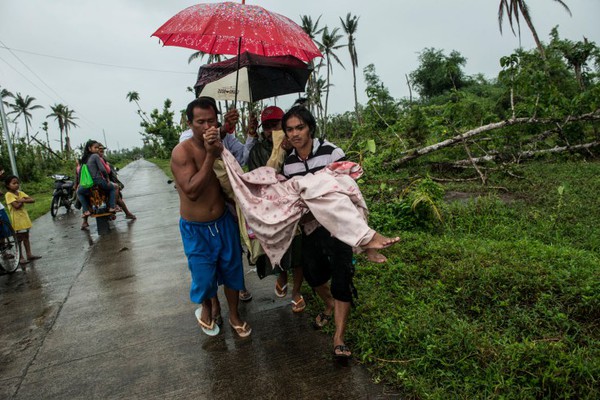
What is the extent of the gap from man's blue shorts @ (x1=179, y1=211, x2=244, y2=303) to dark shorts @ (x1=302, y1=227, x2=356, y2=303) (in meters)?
0.53

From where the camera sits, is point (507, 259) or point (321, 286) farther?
point (507, 259)

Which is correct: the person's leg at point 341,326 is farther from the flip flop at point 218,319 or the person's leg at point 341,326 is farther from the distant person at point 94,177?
the distant person at point 94,177

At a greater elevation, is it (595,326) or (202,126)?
(202,126)

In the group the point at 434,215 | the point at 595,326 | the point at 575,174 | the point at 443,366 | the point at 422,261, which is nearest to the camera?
the point at 443,366

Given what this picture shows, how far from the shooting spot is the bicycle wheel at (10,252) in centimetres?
484

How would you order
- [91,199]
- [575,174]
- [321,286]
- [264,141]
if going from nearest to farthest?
[321,286] → [264,141] → [575,174] → [91,199]

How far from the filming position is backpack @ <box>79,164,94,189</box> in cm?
667

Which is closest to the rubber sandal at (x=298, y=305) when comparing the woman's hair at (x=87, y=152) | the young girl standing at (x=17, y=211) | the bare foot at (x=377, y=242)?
the bare foot at (x=377, y=242)

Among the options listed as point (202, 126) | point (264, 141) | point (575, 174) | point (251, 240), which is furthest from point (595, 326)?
point (575, 174)

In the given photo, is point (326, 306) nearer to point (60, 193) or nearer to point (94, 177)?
point (94, 177)

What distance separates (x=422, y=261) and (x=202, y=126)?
2399 mm

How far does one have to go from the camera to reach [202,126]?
2.50m

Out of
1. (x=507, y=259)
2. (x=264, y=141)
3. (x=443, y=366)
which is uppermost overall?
(x=264, y=141)

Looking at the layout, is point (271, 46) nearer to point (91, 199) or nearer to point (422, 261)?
point (422, 261)
